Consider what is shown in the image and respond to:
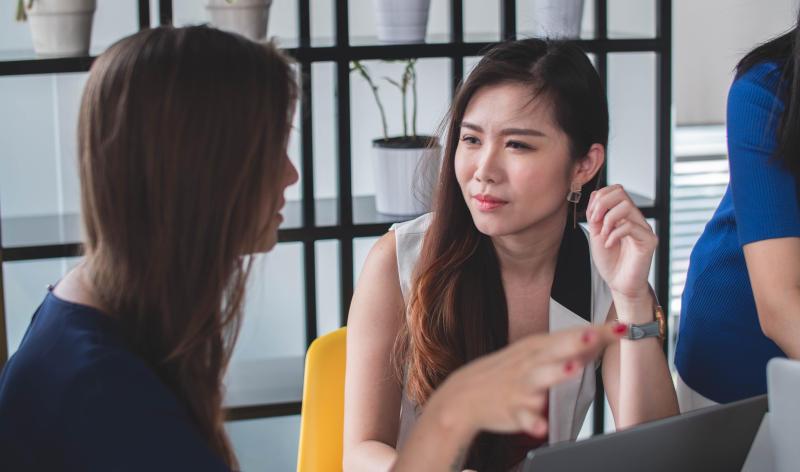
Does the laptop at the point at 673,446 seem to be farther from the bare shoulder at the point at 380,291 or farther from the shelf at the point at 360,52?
the shelf at the point at 360,52

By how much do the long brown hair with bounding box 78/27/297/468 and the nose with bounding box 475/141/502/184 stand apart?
0.59 m

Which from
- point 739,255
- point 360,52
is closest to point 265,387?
point 360,52

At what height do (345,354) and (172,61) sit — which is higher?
(172,61)

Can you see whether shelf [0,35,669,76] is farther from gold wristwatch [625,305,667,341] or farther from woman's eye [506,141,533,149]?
gold wristwatch [625,305,667,341]

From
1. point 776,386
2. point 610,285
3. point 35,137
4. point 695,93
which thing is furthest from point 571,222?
point 695,93

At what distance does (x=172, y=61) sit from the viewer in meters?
0.97

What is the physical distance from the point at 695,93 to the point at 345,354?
2159 mm

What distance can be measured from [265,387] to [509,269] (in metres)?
1.02

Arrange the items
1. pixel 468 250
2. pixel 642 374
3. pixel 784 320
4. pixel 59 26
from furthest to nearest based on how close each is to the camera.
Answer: pixel 59 26
pixel 468 250
pixel 642 374
pixel 784 320

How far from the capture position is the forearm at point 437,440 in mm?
907

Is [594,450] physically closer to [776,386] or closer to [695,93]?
[776,386]

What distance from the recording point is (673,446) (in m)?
1.05

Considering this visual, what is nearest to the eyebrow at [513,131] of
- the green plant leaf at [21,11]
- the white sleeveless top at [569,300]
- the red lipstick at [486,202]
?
the red lipstick at [486,202]

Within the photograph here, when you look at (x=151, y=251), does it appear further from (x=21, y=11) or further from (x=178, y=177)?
(x=21, y=11)
